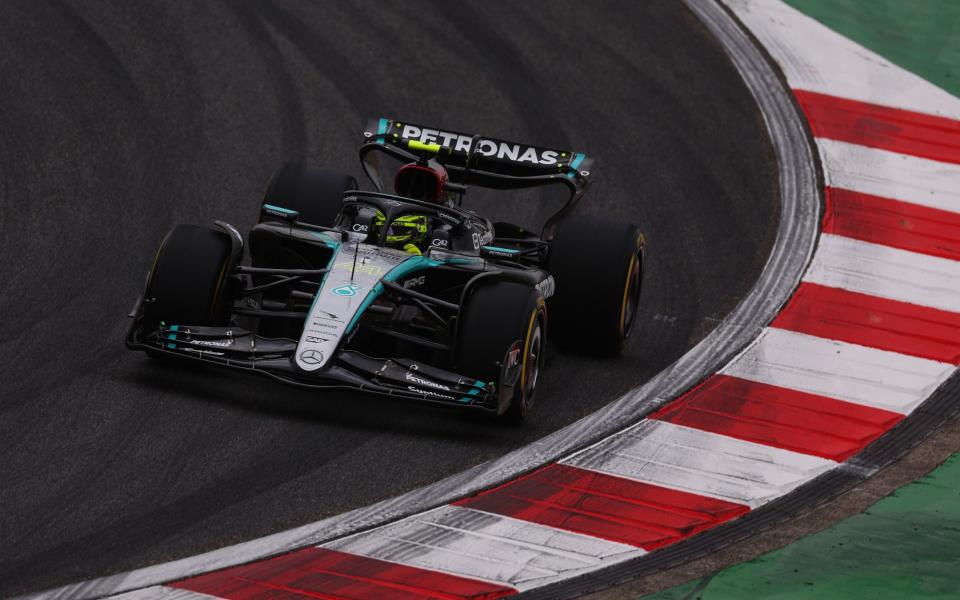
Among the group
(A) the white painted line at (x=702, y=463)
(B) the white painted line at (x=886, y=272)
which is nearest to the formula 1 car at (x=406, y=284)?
(A) the white painted line at (x=702, y=463)

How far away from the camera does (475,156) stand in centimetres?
1167

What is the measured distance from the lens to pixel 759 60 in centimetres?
1562

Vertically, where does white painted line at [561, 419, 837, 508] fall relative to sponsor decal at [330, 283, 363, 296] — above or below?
below

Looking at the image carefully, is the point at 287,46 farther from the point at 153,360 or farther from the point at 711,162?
the point at 153,360

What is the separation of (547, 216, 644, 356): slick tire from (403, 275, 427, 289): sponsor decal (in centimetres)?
92

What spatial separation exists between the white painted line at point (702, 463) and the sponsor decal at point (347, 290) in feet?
5.14

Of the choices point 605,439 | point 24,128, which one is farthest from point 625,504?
point 24,128

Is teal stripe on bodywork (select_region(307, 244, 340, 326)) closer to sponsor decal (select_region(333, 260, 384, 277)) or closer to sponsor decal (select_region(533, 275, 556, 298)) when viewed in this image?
sponsor decal (select_region(333, 260, 384, 277))

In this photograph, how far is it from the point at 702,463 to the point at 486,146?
3.22m

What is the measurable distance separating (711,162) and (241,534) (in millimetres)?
7071

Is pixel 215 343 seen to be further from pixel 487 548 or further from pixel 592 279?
pixel 592 279

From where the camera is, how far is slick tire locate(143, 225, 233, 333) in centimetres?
974

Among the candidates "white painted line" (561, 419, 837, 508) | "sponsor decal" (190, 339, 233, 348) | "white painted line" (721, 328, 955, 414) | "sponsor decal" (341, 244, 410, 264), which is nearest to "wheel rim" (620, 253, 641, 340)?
"white painted line" (721, 328, 955, 414)

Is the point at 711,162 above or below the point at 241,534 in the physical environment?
above
